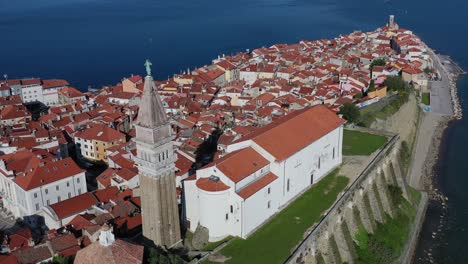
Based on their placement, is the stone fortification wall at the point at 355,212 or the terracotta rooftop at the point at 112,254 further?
the stone fortification wall at the point at 355,212

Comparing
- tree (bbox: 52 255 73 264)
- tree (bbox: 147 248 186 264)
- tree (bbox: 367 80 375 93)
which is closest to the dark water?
tree (bbox: 367 80 375 93)

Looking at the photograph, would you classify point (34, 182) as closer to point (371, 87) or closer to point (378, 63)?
point (371, 87)

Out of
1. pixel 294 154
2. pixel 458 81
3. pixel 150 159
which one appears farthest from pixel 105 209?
pixel 458 81

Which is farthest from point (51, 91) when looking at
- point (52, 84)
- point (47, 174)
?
point (47, 174)

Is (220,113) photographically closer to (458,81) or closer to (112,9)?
(458,81)

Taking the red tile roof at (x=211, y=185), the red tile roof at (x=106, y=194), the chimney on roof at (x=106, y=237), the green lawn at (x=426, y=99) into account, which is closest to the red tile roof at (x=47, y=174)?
the red tile roof at (x=106, y=194)

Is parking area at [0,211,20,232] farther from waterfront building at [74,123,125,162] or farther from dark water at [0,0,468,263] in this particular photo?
dark water at [0,0,468,263]

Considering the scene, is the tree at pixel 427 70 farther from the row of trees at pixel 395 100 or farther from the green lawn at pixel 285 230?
the green lawn at pixel 285 230
